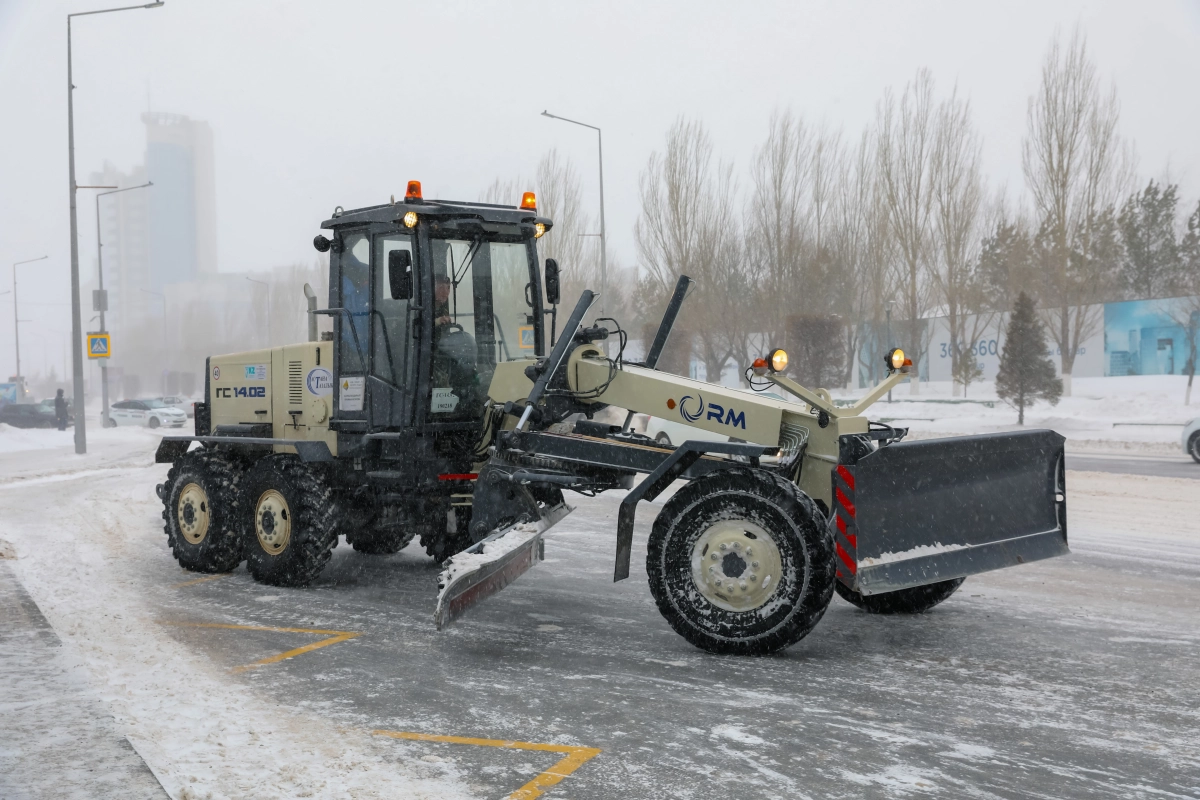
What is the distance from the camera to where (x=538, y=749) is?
4.67 metres

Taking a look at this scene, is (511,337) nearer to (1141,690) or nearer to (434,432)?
(434,432)

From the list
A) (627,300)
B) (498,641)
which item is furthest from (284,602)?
(627,300)

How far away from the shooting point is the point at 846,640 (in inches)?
261

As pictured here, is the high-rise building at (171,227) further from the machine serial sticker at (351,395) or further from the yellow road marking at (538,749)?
the yellow road marking at (538,749)

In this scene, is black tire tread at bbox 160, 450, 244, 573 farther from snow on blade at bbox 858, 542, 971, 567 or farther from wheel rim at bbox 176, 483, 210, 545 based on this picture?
snow on blade at bbox 858, 542, 971, 567

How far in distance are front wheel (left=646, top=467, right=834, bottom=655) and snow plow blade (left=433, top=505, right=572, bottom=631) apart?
2.94 feet

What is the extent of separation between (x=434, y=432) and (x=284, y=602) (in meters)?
1.74

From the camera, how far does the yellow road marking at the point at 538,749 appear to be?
4.20 meters

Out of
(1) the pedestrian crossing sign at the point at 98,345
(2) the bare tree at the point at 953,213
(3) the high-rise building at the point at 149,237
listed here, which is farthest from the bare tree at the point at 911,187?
(3) the high-rise building at the point at 149,237

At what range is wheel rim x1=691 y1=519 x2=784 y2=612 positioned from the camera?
6.09m

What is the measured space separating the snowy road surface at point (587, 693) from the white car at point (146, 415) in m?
37.0

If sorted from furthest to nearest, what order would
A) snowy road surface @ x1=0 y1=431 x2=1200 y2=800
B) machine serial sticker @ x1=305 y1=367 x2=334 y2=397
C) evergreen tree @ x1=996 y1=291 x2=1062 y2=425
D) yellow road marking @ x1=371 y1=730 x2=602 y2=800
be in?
evergreen tree @ x1=996 y1=291 x2=1062 y2=425, machine serial sticker @ x1=305 y1=367 x2=334 y2=397, snowy road surface @ x1=0 y1=431 x2=1200 y2=800, yellow road marking @ x1=371 y1=730 x2=602 y2=800

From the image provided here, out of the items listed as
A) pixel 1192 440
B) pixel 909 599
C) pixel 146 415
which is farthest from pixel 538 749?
pixel 146 415

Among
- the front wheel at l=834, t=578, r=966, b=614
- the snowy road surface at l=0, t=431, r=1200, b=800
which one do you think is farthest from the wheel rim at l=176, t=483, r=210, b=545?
the front wheel at l=834, t=578, r=966, b=614
